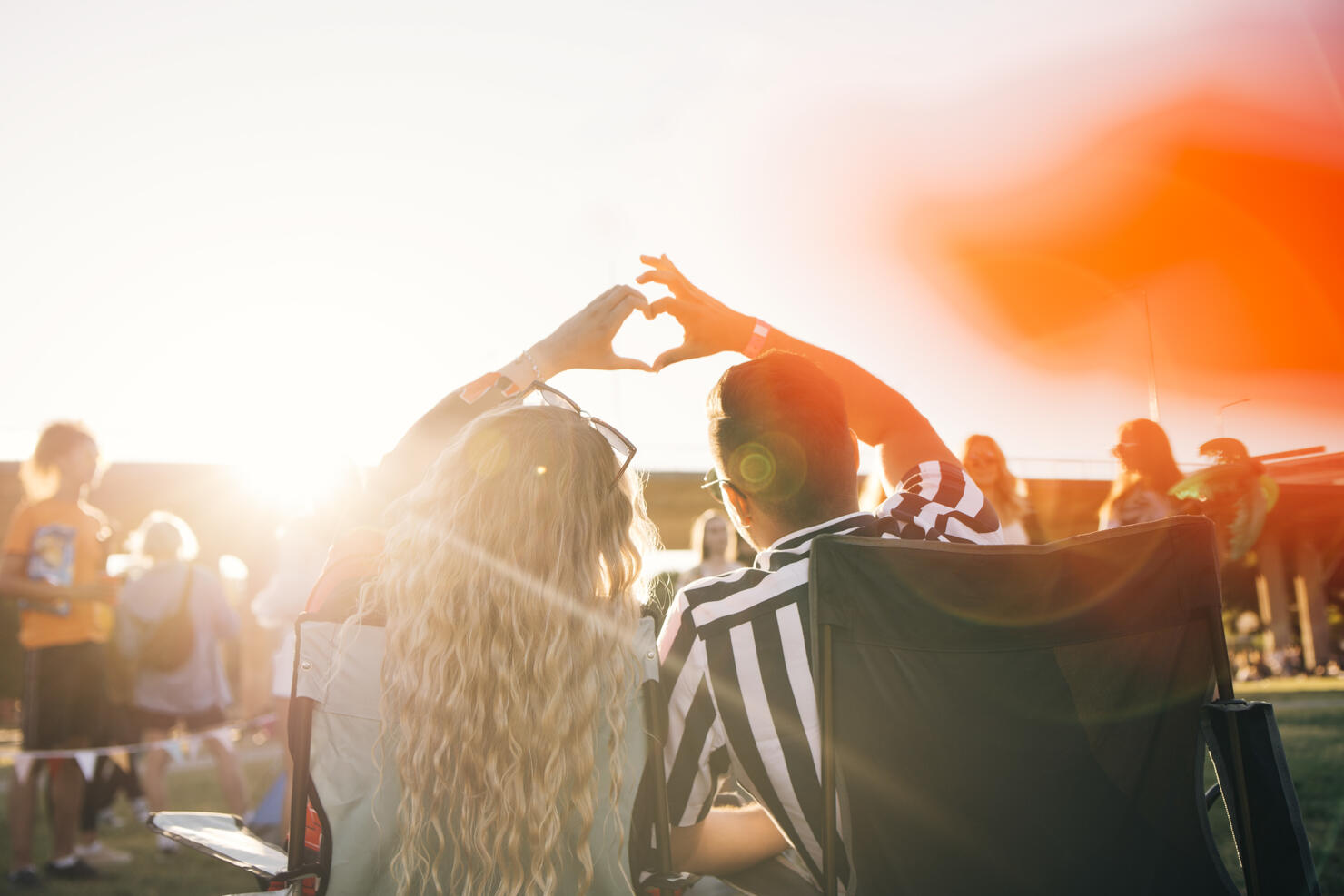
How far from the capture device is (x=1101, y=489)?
2370 cm

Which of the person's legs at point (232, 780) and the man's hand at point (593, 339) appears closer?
the man's hand at point (593, 339)

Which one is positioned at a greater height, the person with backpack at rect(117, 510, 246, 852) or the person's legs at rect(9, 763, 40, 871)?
the person with backpack at rect(117, 510, 246, 852)

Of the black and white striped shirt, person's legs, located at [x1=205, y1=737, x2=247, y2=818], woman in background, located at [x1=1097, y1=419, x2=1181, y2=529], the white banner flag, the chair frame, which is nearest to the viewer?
the chair frame

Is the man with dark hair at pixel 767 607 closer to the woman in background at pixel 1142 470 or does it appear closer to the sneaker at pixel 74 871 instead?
the woman in background at pixel 1142 470

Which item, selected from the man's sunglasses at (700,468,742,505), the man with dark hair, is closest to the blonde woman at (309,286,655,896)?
the man with dark hair

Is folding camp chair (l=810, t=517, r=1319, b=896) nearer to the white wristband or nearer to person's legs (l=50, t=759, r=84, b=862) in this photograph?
the white wristband

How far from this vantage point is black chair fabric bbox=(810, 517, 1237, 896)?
4.61 feet

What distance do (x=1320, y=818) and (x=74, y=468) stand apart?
677 cm

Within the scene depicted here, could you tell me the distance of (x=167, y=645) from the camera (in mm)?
5137

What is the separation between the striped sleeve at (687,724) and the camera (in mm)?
1563

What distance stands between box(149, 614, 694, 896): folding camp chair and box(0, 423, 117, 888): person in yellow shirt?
3.38m

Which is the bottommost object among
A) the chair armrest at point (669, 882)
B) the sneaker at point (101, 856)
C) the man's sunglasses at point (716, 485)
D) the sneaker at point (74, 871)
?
the sneaker at point (101, 856)

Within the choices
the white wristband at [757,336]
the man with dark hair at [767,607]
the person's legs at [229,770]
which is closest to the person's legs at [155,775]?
the person's legs at [229,770]

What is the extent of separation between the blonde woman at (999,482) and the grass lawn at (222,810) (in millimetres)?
1747
